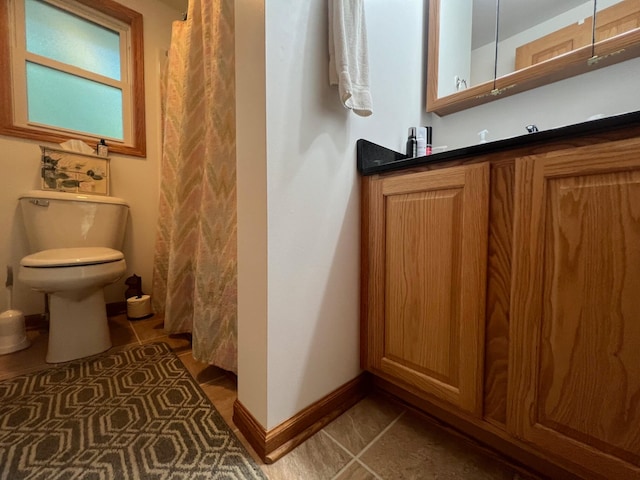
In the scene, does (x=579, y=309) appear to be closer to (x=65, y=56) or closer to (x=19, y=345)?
(x=19, y=345)

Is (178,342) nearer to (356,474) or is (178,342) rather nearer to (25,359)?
(25,359)

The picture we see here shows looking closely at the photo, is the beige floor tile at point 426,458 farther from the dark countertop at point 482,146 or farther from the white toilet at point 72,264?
the white toilet at point 72,264

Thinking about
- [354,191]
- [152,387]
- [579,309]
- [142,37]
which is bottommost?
[152,387]

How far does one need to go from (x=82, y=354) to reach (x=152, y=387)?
0.49 metres

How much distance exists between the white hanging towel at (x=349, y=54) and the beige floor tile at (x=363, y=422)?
0.97 metres

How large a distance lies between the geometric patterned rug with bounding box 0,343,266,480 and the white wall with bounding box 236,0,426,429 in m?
0.16

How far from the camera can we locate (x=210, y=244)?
95cm

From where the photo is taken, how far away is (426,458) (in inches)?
26.8

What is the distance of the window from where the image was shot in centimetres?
135

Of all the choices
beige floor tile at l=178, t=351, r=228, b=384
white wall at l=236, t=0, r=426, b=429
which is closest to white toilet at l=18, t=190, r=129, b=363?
beige floor tile at l=178, t=351, r=228, b=384

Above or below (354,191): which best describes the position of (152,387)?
below

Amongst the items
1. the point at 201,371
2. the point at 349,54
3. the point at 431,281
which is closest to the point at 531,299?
the point at 431,281

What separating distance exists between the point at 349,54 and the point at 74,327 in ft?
5.10

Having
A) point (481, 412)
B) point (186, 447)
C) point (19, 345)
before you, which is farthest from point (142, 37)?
point (481, 412)
